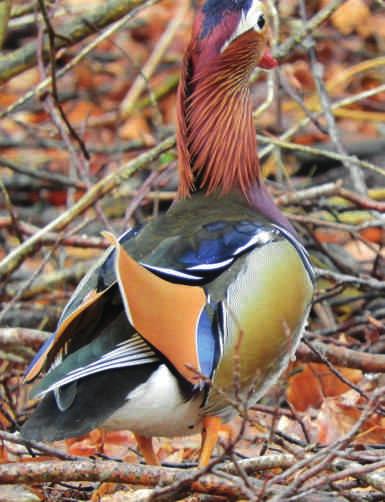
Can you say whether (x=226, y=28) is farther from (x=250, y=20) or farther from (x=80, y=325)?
(x=80, y=325)

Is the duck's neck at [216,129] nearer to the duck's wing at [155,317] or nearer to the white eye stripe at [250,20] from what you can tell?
the white eye stripe at [250,20]

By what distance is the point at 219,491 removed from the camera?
86.5 inches

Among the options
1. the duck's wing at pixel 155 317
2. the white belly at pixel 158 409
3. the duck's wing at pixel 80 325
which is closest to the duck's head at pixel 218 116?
the duck's wing at pixel 155 317

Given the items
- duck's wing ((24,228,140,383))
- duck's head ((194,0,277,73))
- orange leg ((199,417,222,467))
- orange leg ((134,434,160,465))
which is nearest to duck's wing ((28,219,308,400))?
duck's wing ((24,228,140,383))

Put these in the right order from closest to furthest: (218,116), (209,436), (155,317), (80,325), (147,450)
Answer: (155,317), (80,325), (209,436), (147,450), (218,116)

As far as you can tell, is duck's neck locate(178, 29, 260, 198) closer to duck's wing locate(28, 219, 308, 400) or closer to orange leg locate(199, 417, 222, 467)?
duck's wing locate(28, 219, 308, 400)

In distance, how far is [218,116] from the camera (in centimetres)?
309

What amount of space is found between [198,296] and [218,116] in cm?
77

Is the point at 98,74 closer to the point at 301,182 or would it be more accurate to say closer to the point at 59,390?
the point at 301,182

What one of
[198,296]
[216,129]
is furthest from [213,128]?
[198,296]

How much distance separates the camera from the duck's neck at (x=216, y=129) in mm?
3047

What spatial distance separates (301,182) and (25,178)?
1395mm

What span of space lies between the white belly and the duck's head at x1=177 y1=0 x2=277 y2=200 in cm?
71

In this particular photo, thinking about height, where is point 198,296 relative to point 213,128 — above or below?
below
